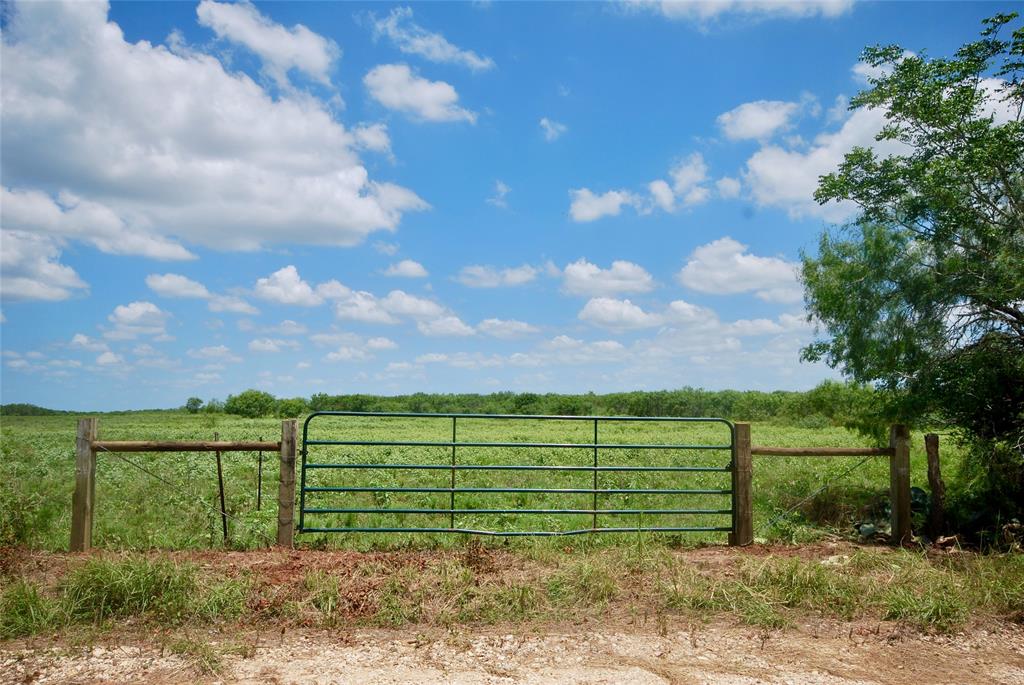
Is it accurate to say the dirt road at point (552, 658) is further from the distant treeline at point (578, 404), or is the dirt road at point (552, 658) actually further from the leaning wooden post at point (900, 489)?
the distant treeline at point (578, 404)

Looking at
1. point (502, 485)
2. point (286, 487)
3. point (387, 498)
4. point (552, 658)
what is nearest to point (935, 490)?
point (552, 658)

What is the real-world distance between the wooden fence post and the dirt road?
154 inches

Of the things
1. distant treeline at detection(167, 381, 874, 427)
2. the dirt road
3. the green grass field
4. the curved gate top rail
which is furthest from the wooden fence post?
distant treeline at detection(167, 381, 874, 427)

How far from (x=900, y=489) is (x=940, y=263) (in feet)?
11.7

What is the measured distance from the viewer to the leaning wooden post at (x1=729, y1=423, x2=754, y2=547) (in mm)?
8672

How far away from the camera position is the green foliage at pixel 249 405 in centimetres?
4716

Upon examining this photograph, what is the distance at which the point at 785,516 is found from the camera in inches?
396

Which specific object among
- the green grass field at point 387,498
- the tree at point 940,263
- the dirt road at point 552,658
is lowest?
the dirt road at point 552,658

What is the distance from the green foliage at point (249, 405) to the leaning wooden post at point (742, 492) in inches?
1682

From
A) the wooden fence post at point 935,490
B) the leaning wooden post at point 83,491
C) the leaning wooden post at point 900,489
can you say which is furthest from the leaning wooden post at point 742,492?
the leaning wooden post at point 83,491

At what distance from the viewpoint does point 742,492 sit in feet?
28.5

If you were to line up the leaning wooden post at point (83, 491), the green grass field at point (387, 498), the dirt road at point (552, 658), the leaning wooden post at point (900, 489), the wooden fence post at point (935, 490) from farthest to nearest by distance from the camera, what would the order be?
the wooden fence post at point (935, 490)
the leaning wooden post at point (900, 489)
the green grass field at point (387, 498)
the leaning wooden post at point (83, 491)
the dirt road at point (552, 658)

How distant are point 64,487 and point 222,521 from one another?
6.08m

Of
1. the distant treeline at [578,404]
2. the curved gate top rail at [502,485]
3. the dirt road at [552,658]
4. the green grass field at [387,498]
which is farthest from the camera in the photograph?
the distant treeline at [578,404]
